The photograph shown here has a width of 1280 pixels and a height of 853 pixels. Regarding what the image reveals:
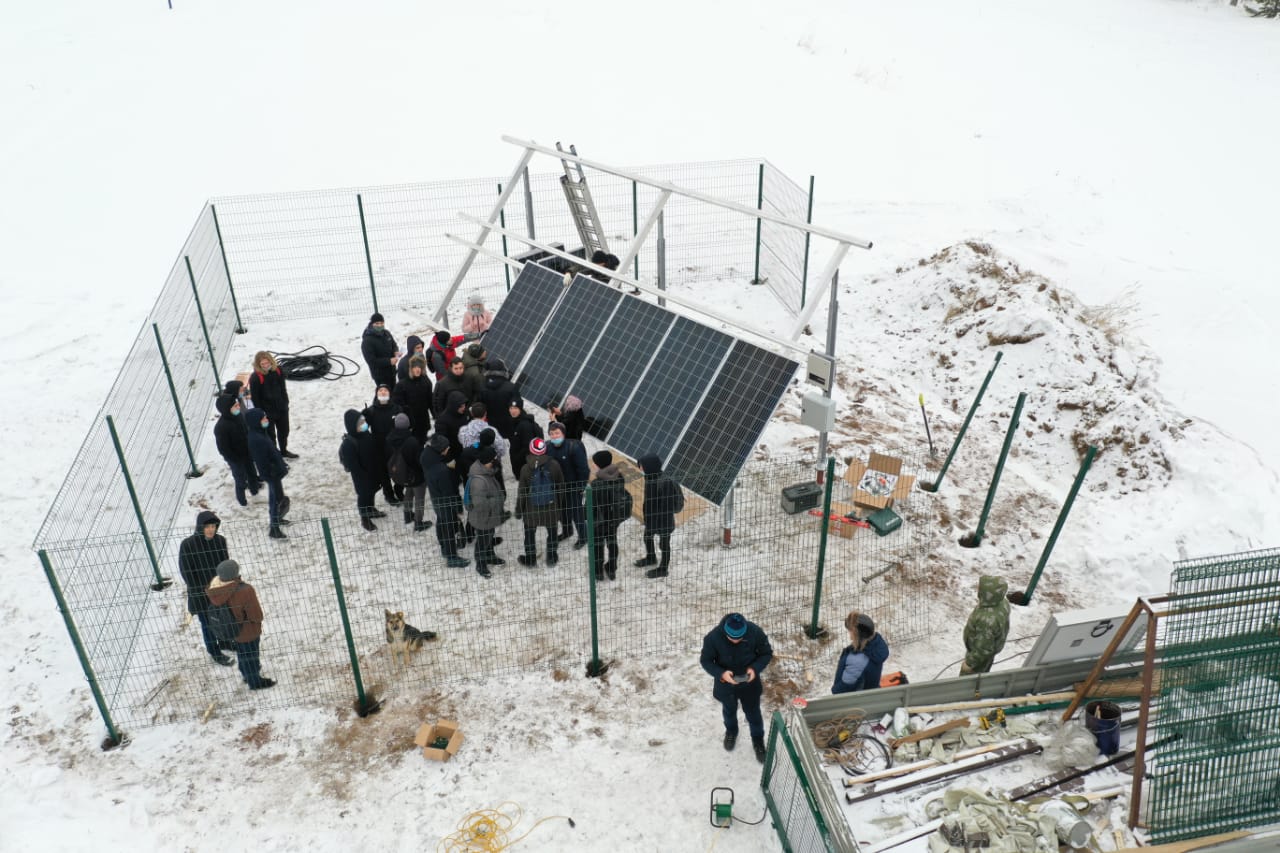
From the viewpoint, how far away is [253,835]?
7.92 meters

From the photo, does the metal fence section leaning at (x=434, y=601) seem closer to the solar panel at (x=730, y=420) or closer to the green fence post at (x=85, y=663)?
the green fence post at (x=85, y=663)

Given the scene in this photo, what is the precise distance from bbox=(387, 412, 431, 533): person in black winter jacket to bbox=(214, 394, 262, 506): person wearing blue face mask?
6.09 feet

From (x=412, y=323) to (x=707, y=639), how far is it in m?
9.91

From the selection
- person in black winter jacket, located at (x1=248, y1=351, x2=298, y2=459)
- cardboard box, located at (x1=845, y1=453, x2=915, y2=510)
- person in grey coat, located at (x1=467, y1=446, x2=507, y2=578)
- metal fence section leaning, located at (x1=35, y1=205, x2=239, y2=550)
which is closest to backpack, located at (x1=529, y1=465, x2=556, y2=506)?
person in grey coat, located at (x1=467, y1=446, x2=507, y2=578)

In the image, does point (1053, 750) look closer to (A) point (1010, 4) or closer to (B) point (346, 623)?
(B) point (346, 623)

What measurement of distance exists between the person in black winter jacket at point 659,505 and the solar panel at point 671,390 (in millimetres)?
458

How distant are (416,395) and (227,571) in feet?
12.2

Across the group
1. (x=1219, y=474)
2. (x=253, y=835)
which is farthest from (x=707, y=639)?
(x=1219, y=474)

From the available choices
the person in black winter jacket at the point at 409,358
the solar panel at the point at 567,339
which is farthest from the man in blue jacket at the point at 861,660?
the person in black winter jacket at the point at 409,358

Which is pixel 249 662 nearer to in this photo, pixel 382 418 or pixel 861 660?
pixel 382 418

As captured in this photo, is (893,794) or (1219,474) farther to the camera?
(1219,474)

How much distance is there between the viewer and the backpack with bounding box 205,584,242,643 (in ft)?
28.3

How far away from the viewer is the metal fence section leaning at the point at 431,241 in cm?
1678

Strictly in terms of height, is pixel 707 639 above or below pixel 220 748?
above
